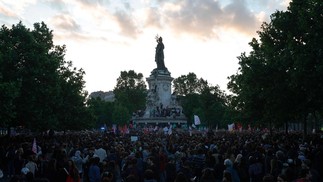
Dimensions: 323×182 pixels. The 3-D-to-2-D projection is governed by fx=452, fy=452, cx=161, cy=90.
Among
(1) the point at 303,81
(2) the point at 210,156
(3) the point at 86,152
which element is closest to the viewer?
(2) the point at 210,156

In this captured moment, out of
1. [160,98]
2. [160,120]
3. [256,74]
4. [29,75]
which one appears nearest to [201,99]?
[160,98]

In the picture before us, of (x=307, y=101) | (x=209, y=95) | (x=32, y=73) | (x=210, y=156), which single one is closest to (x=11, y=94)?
(x=32, y=73)

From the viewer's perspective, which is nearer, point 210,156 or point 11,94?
point 210,156

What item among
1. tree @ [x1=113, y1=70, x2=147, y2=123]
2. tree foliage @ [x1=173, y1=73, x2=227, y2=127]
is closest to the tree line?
tree foliage @ [x1=173, y1=73, x2=227, y2=127]

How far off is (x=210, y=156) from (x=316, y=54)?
13522 mm

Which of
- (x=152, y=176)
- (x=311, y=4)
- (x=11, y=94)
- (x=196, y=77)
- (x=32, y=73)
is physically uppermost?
(x=196, y=77)

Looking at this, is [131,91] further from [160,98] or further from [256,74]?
[256,74]

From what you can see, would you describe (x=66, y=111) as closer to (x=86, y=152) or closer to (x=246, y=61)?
(x=246, y=61)

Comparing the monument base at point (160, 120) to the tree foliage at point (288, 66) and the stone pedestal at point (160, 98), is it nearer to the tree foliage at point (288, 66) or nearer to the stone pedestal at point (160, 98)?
the stone pedestal at point (160, 98)

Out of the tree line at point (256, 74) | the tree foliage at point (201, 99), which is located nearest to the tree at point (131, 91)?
the tree foliage at point (201, 99)

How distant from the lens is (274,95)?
3669cm

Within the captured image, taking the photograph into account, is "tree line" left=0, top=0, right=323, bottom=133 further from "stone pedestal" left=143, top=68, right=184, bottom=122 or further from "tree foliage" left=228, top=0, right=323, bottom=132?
"stone pedestal" left=143, top=68, right=184, bottom=122

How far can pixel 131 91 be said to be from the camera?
160m

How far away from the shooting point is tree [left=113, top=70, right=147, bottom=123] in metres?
153
